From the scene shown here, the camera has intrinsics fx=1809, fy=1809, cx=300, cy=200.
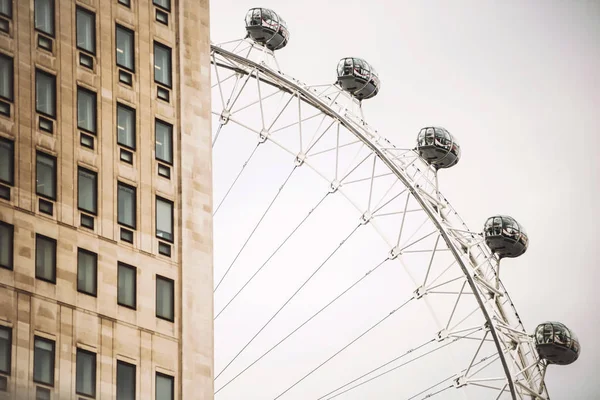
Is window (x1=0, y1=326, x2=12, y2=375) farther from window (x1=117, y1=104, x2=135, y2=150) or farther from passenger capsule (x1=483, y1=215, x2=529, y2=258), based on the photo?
passenger capsule (x1=483, y1=215, x2=529, y2=258)

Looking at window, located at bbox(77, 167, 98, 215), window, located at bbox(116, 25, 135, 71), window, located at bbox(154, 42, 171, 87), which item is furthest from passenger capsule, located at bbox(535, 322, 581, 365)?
window, located at bbox(77, 167, 98, 215)

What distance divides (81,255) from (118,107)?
22.1 feet

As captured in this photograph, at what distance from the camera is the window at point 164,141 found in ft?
224

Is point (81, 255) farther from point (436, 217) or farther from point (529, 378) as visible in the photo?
point (529, 378)

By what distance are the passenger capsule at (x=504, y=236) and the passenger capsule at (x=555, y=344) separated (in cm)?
402

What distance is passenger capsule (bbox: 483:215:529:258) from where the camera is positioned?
88.1 meters

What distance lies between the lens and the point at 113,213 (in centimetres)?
6481

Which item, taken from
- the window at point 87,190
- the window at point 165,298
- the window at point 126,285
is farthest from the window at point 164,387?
the window at point 87,190

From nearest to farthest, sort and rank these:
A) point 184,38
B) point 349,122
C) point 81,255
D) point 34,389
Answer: point 34,389 → point 81,255 → point 184,38 → point 349,122

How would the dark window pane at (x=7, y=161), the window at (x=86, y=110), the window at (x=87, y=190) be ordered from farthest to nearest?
the window at (x=86, y=110), the window at (x=87, y=190), the dark window pane at (x=7, y=161)

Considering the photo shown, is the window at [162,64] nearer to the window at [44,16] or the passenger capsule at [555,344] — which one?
the window at [44,16]

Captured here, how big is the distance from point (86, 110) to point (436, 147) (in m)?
27.2

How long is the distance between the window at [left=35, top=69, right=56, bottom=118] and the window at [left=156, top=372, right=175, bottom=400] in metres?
10.1

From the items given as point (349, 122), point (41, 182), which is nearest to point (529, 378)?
point (349, 122)
